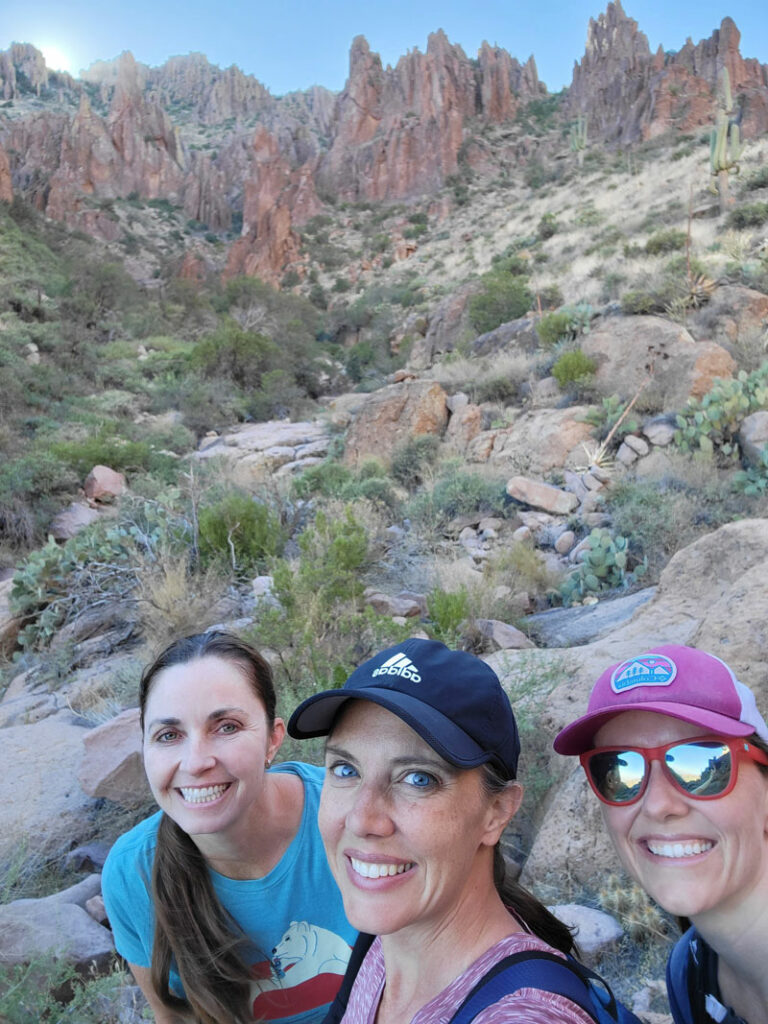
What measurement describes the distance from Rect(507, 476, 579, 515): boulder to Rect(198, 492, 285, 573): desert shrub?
2953 mm

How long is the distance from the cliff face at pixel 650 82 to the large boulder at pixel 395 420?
30382 millimetres

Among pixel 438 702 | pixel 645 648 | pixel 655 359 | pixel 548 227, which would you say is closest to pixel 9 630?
pixel 645 648

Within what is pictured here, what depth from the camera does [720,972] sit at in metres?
1.34

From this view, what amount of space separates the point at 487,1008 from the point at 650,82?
55186 millimetres

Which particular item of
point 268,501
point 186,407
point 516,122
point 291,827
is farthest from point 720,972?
point 516,122

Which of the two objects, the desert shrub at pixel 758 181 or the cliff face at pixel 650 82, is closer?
the desert shrub at pixel 758 181

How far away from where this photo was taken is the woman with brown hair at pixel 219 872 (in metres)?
1.76

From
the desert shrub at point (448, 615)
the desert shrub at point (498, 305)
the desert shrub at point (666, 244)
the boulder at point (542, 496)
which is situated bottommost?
the desert shrub at point (448, 615)

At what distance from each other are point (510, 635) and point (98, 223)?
4561cm

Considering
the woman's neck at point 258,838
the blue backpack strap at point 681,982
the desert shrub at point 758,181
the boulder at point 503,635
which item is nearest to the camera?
the blue backpack strap at point 681,982

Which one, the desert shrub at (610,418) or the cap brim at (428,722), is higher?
the cap brim at (428,722)

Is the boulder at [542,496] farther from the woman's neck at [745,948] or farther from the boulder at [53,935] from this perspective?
the woman's neck at [745,948]

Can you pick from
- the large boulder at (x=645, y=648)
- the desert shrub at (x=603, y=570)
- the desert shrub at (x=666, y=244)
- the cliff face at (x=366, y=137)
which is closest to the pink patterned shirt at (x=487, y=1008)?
the large boulder at (x=645, y=648)

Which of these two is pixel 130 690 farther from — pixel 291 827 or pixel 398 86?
pixel 398 86
